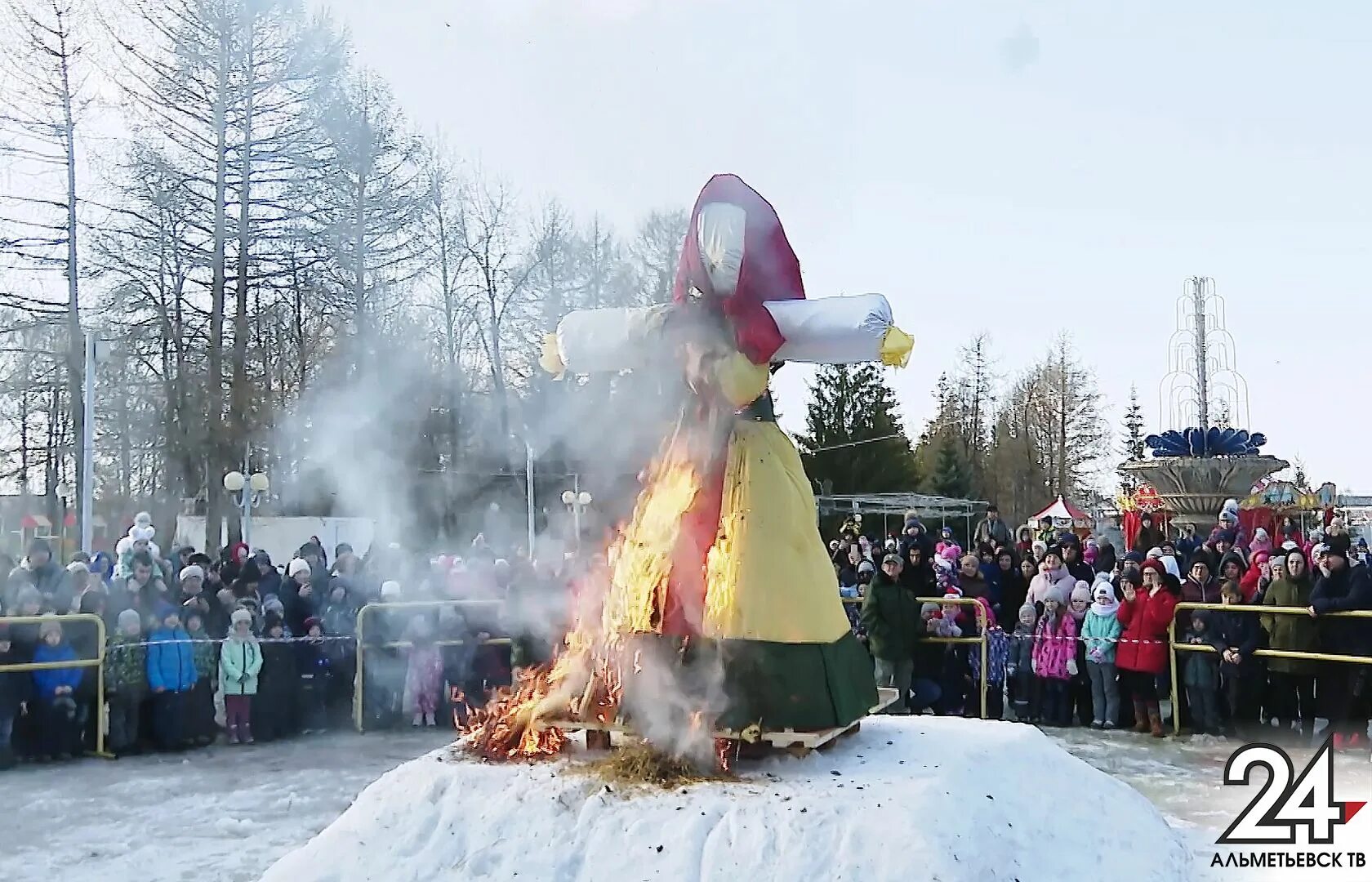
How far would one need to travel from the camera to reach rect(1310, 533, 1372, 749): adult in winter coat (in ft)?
33.5

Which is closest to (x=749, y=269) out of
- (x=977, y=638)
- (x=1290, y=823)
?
(x=1290, y=823)

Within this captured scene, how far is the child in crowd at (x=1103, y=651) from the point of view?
38.0 feet

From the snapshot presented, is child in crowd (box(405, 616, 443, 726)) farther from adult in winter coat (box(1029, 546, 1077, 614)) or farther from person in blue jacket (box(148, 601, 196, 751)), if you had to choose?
adult in winter coat (box(1029, 546, 1077, 614))

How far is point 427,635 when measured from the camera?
12.5 meters

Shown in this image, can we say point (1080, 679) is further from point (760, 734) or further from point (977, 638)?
point (760, 734)

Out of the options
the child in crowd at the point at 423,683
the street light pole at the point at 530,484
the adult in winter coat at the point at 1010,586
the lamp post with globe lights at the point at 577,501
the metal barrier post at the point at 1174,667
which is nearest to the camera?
the metal barrier post at the point at 1174,667

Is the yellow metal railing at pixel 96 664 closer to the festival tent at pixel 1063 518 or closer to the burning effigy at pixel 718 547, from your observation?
the burning effigy at pixel 718 547

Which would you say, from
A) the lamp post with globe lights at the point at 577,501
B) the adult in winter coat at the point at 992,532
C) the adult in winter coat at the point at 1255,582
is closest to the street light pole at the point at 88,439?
the lamp post with globe lights at the point at 577,501

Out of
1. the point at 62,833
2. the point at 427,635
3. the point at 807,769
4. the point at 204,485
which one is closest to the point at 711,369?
the point at 807,769

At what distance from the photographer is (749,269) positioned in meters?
6.39

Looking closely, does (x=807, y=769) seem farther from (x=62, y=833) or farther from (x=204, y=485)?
(x=204, y=485)

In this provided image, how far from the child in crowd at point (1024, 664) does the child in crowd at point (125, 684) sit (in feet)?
26.7

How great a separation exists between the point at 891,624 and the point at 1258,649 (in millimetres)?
3186

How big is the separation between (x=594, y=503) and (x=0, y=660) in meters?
5.48
